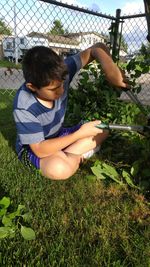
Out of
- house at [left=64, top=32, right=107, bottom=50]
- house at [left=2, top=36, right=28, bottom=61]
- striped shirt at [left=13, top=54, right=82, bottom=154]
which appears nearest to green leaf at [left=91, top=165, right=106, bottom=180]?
striped shirt at [left=13, top=54, right=82, bottom=154]

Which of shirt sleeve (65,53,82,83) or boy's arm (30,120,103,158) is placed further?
shirt sleeve (65,53,82,83)

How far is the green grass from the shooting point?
174cm

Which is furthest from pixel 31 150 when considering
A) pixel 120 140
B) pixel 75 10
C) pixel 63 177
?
pixel 75 10

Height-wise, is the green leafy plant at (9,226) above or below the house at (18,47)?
below

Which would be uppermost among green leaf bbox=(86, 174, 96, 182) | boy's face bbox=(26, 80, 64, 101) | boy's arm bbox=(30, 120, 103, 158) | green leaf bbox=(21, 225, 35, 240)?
boy's face bbox=(26, 80, 64, 101)

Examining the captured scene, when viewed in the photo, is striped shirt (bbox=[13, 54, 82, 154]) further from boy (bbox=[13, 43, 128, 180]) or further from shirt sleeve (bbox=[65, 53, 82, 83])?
shirt sleeve (bbox=[65, 53, 82, 83])

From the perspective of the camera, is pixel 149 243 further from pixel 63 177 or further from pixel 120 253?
pixel 63 177

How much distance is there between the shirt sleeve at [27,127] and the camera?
8.57ft

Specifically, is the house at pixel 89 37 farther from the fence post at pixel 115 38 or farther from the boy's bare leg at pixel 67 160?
the boy's bare leg at pixel 67 160

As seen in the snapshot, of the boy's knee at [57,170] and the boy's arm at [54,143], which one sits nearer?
the boy's arm at [54,143]

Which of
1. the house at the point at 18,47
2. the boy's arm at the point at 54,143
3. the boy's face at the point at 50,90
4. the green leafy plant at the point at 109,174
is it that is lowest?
the green leafy plant at the point at 109,174

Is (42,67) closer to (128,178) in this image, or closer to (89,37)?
(128,178)

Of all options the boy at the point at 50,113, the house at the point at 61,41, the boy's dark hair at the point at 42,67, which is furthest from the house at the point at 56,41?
the boy's dark hair at the point at 42,67

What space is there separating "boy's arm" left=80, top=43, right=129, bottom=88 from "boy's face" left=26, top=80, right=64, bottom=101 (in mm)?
351
